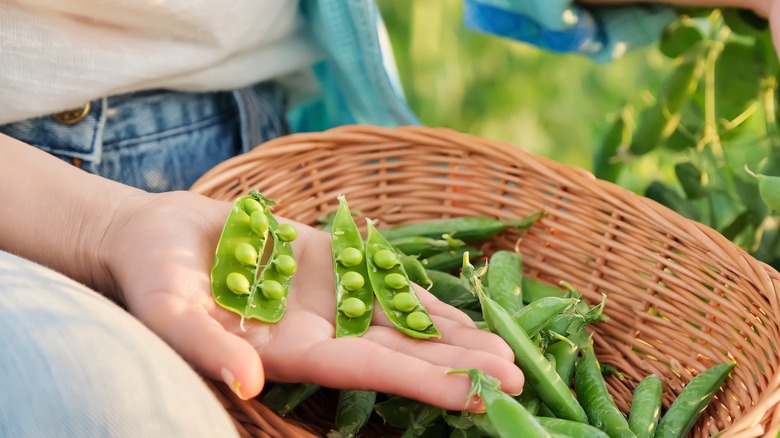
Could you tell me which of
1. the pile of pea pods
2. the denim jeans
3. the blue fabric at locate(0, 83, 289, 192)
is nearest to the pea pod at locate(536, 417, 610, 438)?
the pile of pea pods

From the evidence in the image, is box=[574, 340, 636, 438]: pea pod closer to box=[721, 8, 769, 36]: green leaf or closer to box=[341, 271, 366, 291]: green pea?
box=[341, 271, 366, 291]: green pea

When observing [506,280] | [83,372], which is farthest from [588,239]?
[83,372]

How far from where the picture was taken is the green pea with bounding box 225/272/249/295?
1207 millimetres

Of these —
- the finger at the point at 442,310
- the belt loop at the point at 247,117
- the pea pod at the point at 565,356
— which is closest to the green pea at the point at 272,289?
the finger at the point at 442,310

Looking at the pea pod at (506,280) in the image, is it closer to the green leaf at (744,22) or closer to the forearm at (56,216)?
the forearm at (56,216)

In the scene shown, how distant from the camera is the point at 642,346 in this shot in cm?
148

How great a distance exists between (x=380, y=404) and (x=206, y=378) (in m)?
0.27

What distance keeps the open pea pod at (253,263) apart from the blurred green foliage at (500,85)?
1902 millimetres

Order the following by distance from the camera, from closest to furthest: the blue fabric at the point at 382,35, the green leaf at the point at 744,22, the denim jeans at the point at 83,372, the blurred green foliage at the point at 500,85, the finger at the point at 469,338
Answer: the denim jeans at the point at 83,372 < the finger at the point at 469,338 < the green leaf at the point at 744,22 < the blue fabric at the point at 382,35 < the blurred green foliage at the point at 500,85

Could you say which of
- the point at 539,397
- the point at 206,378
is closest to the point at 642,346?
the point at 539,397

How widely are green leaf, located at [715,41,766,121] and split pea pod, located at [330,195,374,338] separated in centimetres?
101

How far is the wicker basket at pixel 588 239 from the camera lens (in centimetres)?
132

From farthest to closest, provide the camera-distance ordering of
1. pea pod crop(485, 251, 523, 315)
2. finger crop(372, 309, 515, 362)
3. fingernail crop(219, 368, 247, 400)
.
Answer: pea pod crop(485, 251, 523, 315)
finger crop(372, 309, 515, 362)
fingernail crop(219, 368, 247, 400)

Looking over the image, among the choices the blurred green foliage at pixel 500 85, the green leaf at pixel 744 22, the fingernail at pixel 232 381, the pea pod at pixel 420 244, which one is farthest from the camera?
the blurred green foliage at pixel 500 85
